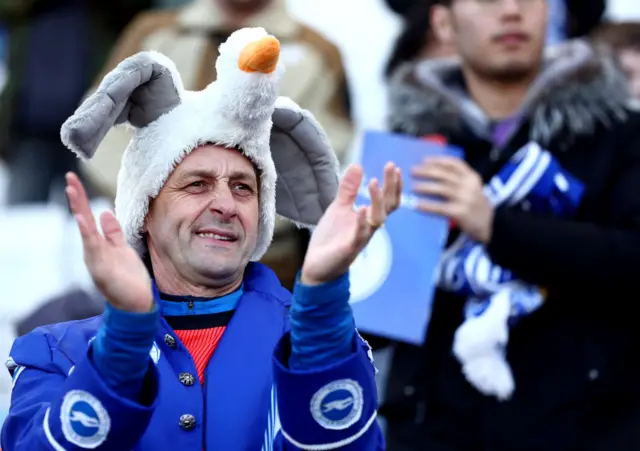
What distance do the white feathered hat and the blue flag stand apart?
83cm

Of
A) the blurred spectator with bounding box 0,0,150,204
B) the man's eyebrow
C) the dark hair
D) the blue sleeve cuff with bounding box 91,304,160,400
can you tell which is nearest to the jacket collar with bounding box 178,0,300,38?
the dark hair

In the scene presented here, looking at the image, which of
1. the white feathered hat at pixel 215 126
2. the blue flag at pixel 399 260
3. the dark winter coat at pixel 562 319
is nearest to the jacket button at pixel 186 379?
the white feathered hat at pixel 215 126

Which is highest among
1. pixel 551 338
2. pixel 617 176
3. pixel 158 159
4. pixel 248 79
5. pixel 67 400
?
pixel 248 79

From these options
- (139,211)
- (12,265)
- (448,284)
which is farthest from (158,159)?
(12,265)

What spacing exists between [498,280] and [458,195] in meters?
0.27

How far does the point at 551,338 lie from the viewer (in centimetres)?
397

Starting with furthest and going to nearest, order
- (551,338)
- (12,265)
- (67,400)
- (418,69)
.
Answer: (12,265) < (418,69) < (551,338) < (67,400)

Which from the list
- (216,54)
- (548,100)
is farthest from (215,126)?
(216,54)

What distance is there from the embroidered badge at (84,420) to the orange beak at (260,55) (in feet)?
2.41

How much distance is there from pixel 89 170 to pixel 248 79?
2.11m

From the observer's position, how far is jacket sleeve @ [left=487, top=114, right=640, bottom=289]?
3.92 metres

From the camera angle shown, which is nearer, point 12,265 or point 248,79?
point 248,79

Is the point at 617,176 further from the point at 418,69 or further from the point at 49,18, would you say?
the point at 49,18

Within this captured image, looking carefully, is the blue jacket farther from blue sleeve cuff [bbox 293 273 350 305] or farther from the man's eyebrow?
the man's eyebrow
